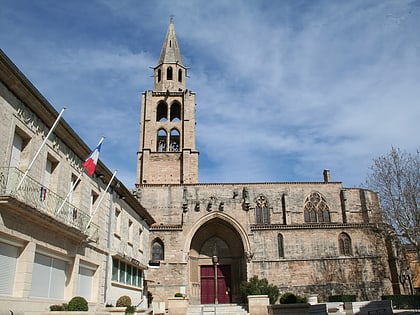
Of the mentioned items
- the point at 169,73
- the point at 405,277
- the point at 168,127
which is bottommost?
the point at 405,277

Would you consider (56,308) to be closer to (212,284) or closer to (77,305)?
(77,305)

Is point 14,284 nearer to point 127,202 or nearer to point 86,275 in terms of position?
point 86,275

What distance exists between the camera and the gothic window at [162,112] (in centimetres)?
4356

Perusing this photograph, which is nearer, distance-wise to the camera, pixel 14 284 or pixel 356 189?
Answer: pixel 14 284

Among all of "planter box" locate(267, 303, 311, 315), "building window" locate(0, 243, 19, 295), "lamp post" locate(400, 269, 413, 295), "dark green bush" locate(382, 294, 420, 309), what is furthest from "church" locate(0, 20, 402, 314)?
"planter box" locate(267, 303, 311, 315)

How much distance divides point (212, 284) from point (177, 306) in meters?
10.3

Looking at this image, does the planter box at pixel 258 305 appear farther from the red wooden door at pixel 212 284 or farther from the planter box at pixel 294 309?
the red wooden door at pixel 212 284

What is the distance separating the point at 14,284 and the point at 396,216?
20928 mm

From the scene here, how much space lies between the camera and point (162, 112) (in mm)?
44250

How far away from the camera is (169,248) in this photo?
29297 millimetres

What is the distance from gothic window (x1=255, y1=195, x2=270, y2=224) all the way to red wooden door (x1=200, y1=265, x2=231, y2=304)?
18.1 ft

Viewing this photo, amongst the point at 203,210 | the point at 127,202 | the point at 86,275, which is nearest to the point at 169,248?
the point at 203,210

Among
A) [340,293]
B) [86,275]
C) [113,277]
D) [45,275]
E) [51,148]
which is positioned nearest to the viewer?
[45,275]

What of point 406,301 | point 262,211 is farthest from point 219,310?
point 262,211
